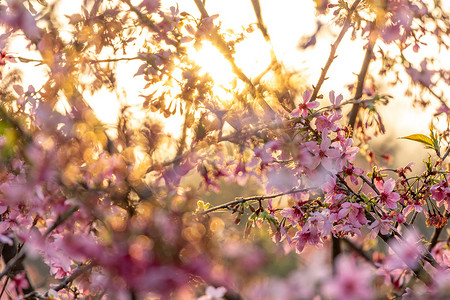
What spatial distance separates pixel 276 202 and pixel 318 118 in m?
0.60

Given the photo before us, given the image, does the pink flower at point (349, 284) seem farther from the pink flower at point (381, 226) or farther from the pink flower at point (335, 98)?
the pink flower at point (335, 98)

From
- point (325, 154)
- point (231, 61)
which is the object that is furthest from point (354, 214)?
point (231, 61)

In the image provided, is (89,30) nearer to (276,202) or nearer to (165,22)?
(165,22)

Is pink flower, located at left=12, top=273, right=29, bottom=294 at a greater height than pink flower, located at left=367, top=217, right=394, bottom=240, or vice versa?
pink flower, located at left=367, top=217, right=394, bottom=240

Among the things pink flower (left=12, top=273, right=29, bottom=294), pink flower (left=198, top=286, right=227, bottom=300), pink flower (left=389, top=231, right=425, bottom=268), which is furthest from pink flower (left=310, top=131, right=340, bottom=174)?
pink flower (left=12, top=273, right=29, bottom=294)

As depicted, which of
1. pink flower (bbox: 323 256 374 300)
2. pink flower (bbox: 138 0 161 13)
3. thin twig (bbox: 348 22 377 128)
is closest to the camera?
pink flower (bbox: 323 256 374 300)

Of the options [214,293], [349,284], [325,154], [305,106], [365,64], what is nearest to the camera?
[349,284]

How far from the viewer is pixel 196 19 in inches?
88.7

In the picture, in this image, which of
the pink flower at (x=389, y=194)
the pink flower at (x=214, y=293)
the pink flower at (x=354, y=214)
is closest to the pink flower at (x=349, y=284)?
the pink flower at (x=214, y=293)

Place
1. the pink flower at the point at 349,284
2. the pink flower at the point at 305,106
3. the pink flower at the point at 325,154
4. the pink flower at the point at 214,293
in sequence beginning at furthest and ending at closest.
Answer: the pink flower at the point at 305,106, the pink flower at the point at 325,154, the pink flower at the point at 214,293, the pink flower at the point at 349,284

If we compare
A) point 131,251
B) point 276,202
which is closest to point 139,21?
point 276,202

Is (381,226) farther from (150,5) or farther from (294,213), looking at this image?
(150,5)

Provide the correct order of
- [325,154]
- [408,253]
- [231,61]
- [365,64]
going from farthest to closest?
[365,64]
[231,61]
[325,154]
[408,253]

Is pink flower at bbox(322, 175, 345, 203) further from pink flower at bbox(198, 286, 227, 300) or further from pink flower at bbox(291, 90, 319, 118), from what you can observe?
pink flower at bbox(198, 286, 227, 300)
